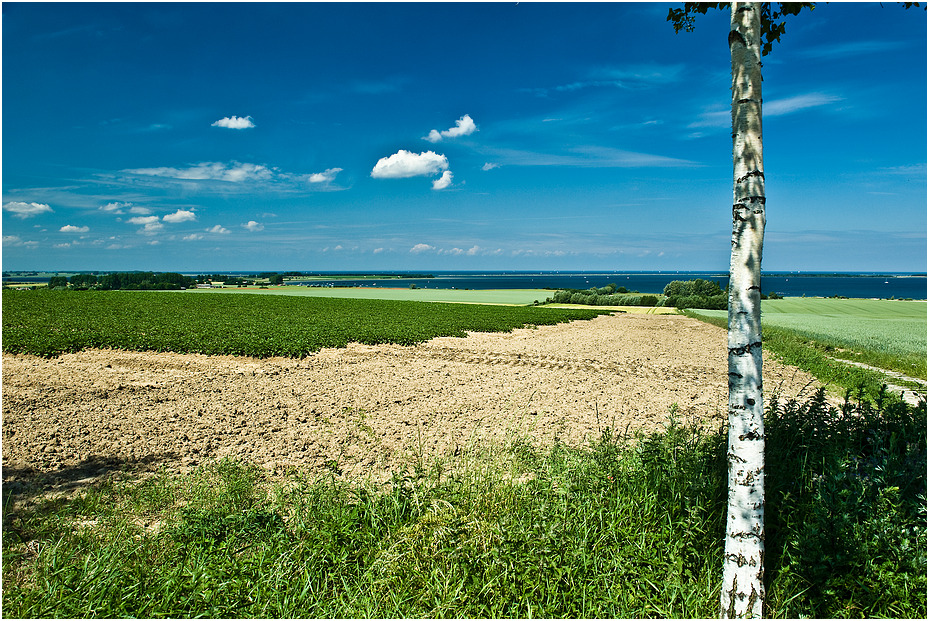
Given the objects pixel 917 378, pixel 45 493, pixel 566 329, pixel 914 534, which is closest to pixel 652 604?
pixel 914 534

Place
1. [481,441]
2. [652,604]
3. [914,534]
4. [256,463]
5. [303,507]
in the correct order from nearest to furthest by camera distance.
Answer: [652,604] → [914,534] → [303,507] → [256,463] → [481,441]

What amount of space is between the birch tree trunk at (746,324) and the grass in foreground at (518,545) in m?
0.46

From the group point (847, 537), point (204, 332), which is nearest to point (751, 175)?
point (847, 537)

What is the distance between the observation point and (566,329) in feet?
85.6

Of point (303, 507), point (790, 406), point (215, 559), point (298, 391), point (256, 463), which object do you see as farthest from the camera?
point (298, 391)

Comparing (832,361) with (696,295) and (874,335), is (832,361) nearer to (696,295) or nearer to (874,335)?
(874,335)

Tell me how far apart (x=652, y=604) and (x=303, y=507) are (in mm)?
3193

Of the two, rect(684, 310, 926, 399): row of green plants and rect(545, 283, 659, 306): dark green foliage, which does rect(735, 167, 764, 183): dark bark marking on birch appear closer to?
rect(684, 310, 926, 399): row of green plants

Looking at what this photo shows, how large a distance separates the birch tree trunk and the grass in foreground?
1.50ft

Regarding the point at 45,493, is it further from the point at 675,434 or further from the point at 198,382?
the point at 675,434

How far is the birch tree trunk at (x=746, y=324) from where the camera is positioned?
8.50ft

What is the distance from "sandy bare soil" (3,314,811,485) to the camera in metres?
6.38

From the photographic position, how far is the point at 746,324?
2.62 meters

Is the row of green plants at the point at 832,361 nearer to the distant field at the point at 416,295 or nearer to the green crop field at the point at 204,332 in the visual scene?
the green crop field at the point at 204,332
